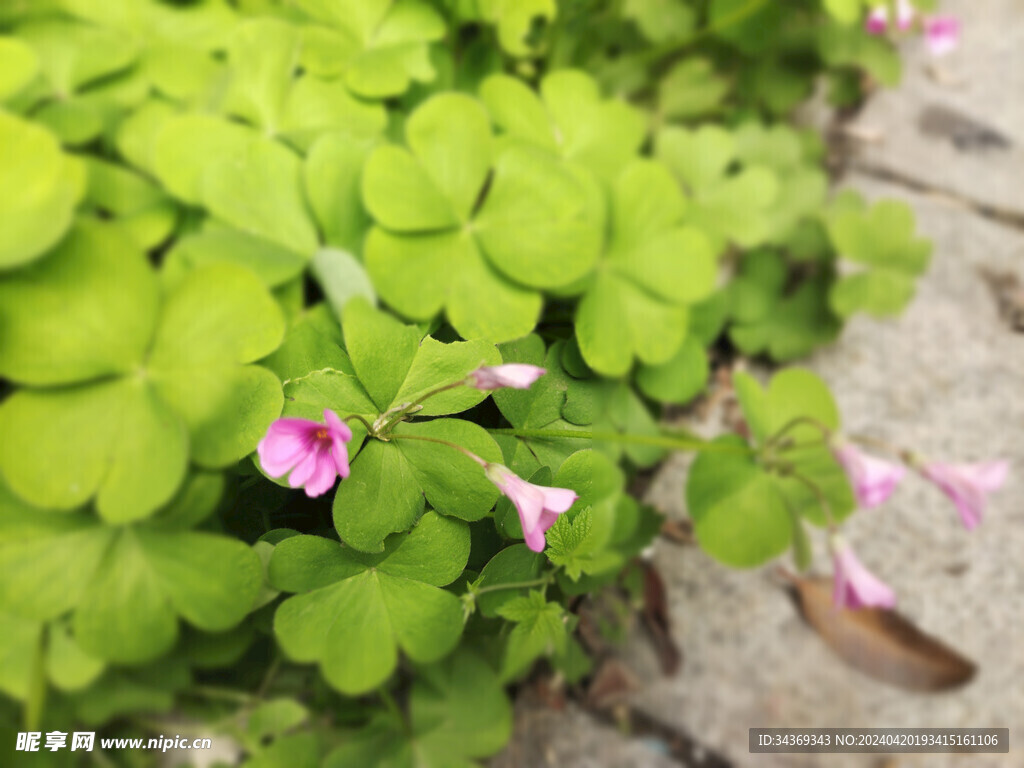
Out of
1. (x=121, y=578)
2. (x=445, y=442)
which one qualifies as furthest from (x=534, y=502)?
(x=121, y=578)

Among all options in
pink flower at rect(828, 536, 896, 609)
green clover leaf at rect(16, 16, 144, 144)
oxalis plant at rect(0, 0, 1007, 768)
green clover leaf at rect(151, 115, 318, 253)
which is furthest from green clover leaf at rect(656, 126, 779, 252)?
green clover leaf at rect(16, 16, 144, 144)

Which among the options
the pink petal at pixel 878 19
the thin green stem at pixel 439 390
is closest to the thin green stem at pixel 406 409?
the thin green stem at pixel 439 390

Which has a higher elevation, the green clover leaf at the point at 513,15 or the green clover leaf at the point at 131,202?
the green clover leaf at the point at 513,15

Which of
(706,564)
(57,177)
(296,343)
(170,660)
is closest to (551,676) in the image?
(706,564)

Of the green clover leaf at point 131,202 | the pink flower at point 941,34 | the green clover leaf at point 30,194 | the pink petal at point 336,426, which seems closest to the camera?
the pink petal at point 336,426

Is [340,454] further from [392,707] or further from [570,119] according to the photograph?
[570,119]

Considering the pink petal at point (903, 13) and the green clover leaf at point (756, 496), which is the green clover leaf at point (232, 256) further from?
the pink petal at point (903, 13)
